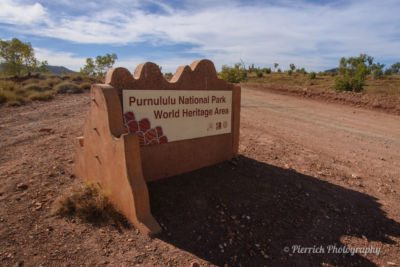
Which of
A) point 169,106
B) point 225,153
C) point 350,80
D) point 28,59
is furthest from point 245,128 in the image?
point 28,59

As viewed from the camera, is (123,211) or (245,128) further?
(245,128)

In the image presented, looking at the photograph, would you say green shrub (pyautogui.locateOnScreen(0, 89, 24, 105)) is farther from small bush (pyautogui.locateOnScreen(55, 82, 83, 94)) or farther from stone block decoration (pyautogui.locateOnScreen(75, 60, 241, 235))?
stone block decoration (pyautogui.locateOnScreen(75, 60, 241, 235))

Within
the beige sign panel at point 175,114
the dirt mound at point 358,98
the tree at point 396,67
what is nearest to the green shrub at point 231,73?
the dirt mound at point 358,98

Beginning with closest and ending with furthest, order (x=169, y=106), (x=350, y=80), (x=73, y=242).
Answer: (x=73, y=242) → (x=169, y=106) → (x=350, y=80)

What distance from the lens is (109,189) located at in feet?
13.3

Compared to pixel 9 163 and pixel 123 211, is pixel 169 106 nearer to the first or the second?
pixel 123 211

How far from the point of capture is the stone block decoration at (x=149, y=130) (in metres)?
3.68

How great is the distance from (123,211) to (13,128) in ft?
23.6

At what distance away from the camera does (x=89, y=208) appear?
3.83 meters

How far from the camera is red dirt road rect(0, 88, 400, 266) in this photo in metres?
3.32

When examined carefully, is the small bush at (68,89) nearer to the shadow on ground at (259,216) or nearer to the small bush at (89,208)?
the shadow on ground at (259,216)

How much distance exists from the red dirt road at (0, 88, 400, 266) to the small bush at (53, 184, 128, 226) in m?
0.12

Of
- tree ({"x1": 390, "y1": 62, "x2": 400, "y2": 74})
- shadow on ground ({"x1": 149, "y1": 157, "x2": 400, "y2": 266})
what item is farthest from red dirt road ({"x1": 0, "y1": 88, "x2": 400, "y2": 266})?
tree ({"x1": 390, "y1": 62, "x2": 400, "y2": 74})

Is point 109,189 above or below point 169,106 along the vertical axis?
below
